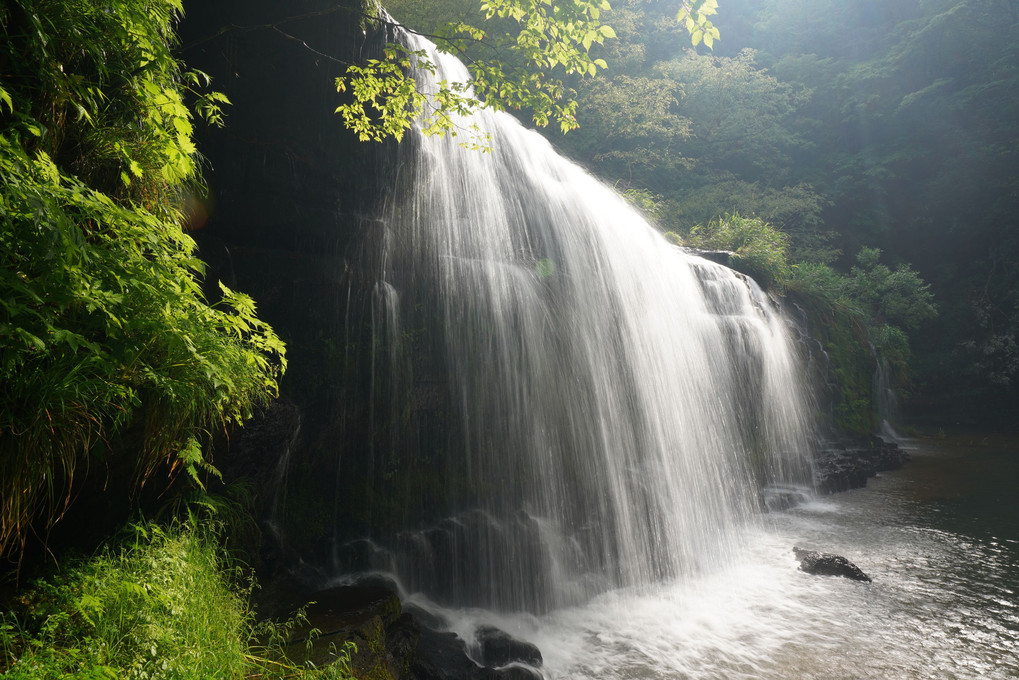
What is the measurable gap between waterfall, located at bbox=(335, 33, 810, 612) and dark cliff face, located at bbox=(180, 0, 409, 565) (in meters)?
0.41

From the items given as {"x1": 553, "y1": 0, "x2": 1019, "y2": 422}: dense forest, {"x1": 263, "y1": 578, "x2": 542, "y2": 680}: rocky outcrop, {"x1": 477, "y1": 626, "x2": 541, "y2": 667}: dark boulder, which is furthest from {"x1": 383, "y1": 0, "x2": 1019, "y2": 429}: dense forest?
{"x1": 263, "y1": 578, "x2": 542, "y2": 680}: rocky outcrop

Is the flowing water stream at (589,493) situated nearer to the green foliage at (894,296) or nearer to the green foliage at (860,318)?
the green foliage at (860,318)

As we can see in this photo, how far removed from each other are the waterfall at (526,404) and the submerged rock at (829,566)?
3.80 ft

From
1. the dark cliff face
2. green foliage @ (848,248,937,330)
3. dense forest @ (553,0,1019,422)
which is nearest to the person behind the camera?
the dark cliff face

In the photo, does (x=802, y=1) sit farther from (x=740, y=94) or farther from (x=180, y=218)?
(x=180, y=218)

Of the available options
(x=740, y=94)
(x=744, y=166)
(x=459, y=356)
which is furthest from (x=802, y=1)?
(x=459, y=356)

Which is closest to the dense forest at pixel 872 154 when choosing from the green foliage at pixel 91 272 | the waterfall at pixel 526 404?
the waterfall at pixel 526 404

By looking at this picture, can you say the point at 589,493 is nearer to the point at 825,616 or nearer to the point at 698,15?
the point at 825,616

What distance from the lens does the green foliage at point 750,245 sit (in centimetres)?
1466

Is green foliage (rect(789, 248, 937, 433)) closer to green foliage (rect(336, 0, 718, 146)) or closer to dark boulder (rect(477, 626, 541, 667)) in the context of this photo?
green foliage (rect(336, 0, 718, 146))

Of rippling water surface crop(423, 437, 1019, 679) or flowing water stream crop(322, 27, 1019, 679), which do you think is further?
flowing water stream crop(322, 27, 1019, 679)

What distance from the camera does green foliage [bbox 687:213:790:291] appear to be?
1466 centimetres

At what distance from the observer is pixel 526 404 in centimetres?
705

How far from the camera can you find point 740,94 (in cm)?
2567
